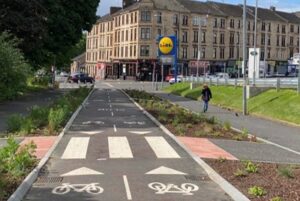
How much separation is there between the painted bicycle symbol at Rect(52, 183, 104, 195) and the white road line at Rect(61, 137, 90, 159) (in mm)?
3836

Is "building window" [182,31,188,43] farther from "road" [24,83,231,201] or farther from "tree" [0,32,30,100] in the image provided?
"road" [24,83,231,201]

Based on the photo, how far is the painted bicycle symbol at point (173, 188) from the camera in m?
10.9

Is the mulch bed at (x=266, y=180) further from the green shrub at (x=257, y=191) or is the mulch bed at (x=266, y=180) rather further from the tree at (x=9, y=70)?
the tree at (x=9, y=70)

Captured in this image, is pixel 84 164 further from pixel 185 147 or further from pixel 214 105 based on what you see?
pixel 214 105

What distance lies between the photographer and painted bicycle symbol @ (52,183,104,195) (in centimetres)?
1080

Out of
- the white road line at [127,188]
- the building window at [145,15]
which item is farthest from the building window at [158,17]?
the white road line at [127,188]

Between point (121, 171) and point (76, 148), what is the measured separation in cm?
422

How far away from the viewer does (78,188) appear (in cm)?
1110

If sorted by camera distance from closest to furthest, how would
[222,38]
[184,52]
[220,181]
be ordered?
[220,181] < [184,52] < [222,38]

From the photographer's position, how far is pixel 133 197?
33.8ft

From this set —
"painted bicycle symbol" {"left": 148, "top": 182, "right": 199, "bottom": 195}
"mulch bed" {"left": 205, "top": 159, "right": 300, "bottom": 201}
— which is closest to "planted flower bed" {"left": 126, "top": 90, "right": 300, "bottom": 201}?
"mulch bed" {"left": 205, "top": 159, "right": 300, "bottom": 201}

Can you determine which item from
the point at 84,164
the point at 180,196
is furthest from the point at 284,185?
the point at 84,164

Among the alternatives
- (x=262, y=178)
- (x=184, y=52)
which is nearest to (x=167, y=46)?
(x=184, y=52)

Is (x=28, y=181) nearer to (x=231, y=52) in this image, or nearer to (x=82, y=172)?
(x=82, y=172)
